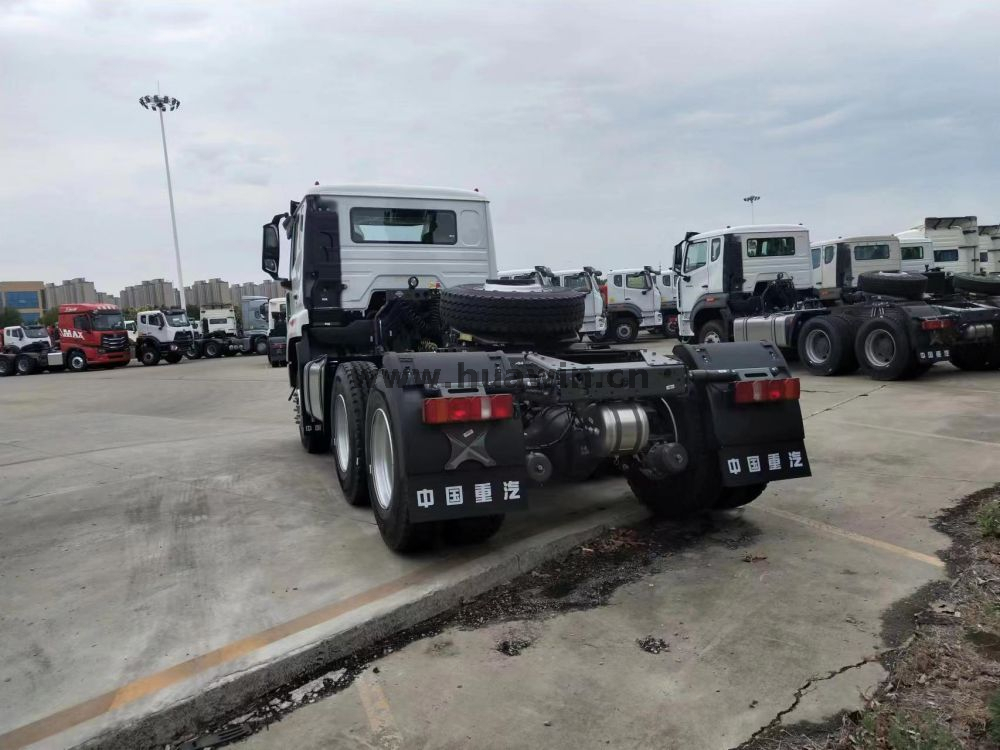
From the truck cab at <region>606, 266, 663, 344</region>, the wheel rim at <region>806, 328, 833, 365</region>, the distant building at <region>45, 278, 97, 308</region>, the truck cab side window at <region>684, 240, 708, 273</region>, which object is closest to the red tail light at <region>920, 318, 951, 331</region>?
the wheel rim at <region>806, 328, 833, 365</region>

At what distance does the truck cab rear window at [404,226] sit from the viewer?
6.79 metres

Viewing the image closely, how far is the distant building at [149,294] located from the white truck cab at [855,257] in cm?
8047

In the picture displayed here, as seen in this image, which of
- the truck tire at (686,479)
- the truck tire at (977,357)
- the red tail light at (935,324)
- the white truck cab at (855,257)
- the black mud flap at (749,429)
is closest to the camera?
the black mud flap at (749,429)

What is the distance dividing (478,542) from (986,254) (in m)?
36.5

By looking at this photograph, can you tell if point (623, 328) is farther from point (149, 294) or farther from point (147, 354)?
point (149, 294)

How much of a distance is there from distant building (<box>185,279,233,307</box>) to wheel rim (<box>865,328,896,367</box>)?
258 feet

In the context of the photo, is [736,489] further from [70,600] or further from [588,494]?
[70,600]

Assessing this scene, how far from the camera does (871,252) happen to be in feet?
59.3

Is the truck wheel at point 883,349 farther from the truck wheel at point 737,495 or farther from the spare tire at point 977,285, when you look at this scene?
the truck wheel at point 737,495

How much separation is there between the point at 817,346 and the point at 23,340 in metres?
33.6

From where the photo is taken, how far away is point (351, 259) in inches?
263

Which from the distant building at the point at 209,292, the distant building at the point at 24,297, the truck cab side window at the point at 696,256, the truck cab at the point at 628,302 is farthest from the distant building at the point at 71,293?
the truck cab side window at the point at 696,256

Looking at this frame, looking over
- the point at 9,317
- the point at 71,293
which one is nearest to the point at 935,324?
the point at 9,317

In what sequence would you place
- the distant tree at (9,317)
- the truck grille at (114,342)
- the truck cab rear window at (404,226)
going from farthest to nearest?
the distant tree at (9,317)
the truck grille at (114,342)
the truck cab rear window at (404,226)
